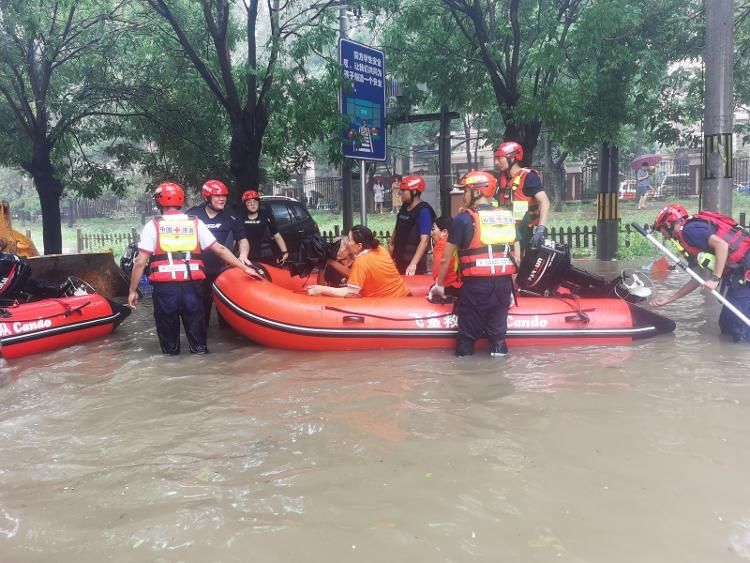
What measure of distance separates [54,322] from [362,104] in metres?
4.31

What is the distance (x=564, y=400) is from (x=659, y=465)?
104cm

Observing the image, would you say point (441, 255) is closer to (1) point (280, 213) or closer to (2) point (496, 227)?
(2) point (496, 227)

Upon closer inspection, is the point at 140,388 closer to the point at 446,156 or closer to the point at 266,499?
the point at 266,499

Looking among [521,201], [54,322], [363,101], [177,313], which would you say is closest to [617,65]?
[363,101]

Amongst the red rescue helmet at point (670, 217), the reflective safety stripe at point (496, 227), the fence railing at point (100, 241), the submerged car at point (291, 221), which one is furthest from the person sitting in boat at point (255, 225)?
the fence railing at point (100, 241)

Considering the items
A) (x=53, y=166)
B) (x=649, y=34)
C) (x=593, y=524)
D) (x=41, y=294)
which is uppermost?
(x=649, y=34)

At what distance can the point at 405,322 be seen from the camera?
557 cm

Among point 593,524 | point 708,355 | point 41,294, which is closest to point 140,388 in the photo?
point 41,294

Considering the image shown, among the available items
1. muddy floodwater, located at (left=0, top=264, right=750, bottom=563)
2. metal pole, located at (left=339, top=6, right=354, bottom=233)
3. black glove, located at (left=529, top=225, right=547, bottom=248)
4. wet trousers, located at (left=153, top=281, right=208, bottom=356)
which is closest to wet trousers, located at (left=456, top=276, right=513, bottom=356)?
muddy floodwater, located at (left=0, top=264, right=750, bottom=563)

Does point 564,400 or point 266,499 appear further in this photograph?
point 564,400

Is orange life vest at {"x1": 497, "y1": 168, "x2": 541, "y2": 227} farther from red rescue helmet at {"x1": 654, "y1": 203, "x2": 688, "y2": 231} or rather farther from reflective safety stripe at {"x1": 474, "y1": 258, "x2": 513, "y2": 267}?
reflective safety stripe at {"x1": 474, "y1": 258, "x2": 513, "y2": 267}

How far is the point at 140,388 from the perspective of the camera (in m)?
4.79

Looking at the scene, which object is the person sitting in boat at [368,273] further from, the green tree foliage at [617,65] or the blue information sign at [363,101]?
the green tree foliage at [617,65]

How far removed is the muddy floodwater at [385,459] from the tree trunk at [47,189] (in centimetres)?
550
